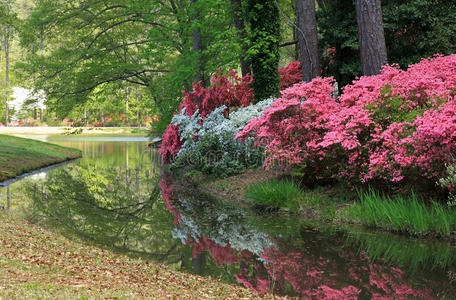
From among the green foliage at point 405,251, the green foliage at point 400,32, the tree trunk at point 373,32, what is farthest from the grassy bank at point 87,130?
the green foliage at point 405,251

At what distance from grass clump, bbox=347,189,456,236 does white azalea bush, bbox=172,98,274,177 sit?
5121mm

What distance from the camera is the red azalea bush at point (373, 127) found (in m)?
7.65

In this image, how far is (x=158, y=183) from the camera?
15758mm

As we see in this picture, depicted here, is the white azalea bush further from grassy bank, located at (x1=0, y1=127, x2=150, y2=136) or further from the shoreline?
grassy bank, located at (x1=0, y1=127, x2=150, y2=136)

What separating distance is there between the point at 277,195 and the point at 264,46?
672cm

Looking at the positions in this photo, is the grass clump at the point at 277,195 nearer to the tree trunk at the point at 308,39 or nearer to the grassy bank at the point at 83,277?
the grassy bank at the point at 83,277

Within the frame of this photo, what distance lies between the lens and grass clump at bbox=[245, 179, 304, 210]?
1027 cm

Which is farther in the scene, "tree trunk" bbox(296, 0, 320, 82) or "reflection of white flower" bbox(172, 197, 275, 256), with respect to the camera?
"tree trunk" bbox(296, 0, 320, 82)

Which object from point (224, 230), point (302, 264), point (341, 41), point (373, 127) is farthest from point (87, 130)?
point (302, 264)

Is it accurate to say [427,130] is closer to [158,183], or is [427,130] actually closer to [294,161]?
[294,161]

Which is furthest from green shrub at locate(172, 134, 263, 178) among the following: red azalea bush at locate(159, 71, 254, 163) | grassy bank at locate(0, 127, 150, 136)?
grassy bank at locate(0, 127, 150, 136)

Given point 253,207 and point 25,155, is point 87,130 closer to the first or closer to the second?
point 25,155

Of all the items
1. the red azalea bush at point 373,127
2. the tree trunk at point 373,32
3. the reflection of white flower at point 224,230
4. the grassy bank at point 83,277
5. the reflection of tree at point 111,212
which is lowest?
the reflection of tree at point 111,212

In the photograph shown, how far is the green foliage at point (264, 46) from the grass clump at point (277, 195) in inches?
211
